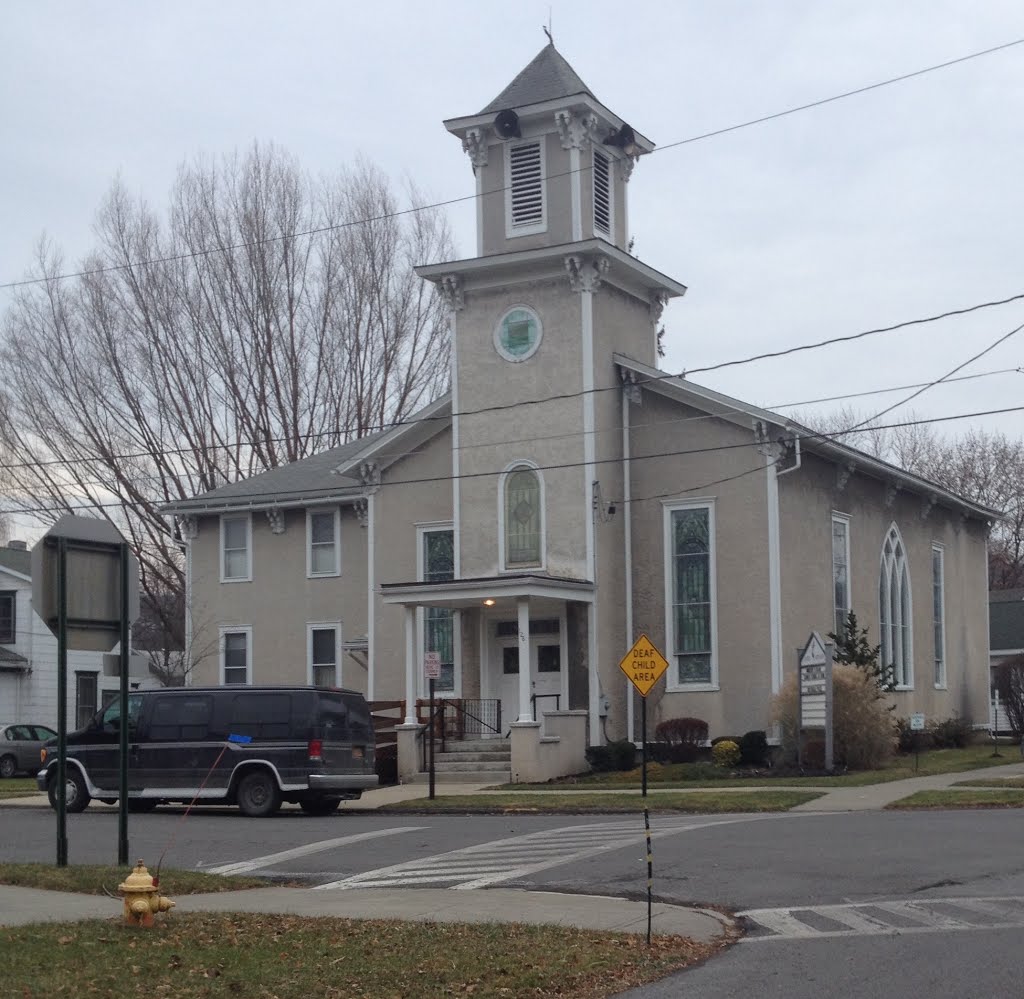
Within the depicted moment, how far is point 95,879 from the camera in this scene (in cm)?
1480

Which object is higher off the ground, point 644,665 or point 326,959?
point 644,665

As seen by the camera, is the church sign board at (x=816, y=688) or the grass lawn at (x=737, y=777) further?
the church sign board at (x=816, y=688)

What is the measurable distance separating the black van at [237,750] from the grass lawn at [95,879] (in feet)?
27.9

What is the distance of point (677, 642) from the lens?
32688mm

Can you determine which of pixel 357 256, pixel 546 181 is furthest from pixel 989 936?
pixel 357 256

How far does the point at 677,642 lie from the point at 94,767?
1234cm

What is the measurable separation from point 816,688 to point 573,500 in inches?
260

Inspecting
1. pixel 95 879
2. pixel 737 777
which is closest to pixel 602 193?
pixel 737 777

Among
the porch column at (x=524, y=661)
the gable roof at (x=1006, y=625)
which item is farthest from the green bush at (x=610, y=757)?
the gable roof at (x=1006, y=625)

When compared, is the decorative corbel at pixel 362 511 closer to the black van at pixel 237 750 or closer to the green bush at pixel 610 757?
the green bush at pixel 610 757

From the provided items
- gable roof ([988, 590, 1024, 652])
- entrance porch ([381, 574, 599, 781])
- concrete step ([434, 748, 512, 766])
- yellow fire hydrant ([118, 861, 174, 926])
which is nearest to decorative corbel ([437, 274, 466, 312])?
entrance porch ([381, 574, 599, 781])

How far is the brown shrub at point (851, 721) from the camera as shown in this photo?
30.0 metres

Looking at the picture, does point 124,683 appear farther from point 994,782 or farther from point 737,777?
point 737,777

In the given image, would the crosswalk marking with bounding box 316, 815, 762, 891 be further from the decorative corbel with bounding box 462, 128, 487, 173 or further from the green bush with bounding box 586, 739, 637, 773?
the decorative corbel with bounding box 462, 128, 487, 173
